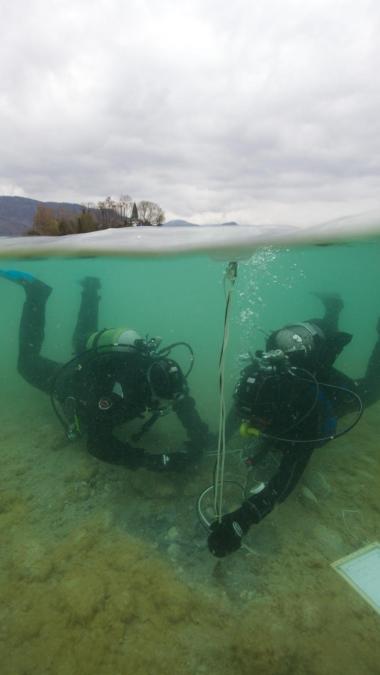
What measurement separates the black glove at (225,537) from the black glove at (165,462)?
4.33ft

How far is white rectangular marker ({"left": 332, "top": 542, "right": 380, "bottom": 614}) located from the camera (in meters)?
3.50

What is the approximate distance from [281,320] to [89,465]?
70.0m

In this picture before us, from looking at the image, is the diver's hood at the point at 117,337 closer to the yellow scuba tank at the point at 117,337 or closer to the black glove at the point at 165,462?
the yellow scuba tank at the point at 117,337

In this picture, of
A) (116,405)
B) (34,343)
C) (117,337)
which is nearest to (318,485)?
(116,405)

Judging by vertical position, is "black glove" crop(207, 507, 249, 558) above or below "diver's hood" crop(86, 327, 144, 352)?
below

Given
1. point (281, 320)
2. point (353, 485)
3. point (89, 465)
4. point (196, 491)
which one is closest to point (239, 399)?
point (196, 491)

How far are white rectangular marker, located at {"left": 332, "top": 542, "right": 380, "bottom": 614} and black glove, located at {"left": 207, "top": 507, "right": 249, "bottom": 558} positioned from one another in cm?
131

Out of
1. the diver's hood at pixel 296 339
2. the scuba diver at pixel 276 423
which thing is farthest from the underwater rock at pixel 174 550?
the diver's hood at pixel 296 339

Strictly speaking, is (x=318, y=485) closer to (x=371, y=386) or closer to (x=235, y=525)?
(x=235, y=525)

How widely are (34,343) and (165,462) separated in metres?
5.02

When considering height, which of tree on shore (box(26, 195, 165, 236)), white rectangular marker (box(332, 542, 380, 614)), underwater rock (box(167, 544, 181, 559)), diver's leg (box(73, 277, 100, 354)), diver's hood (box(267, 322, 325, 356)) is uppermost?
tree on shore (box(26, 195, 165, 236))

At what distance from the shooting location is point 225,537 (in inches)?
140

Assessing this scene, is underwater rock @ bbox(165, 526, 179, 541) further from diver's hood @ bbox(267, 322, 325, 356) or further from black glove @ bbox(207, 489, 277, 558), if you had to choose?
diver's hood @ bbox(267, 322, 325, 356)

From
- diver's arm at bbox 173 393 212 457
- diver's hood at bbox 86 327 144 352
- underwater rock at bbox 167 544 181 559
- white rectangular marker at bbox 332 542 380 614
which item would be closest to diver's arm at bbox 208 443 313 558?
underwater rock at bbox 167 544 181 559
